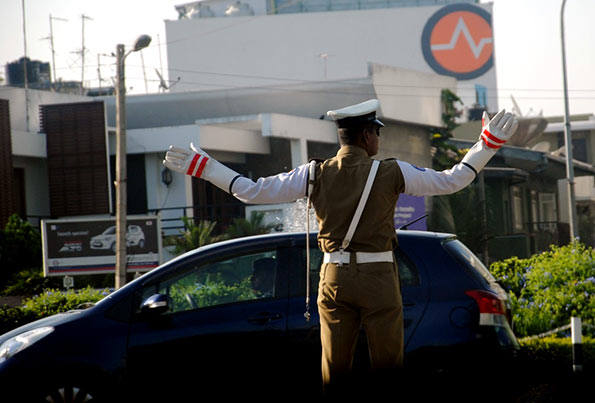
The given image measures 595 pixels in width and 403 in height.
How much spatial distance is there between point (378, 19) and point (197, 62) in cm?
1208

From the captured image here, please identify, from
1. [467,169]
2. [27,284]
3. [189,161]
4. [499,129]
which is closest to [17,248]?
[27,284]

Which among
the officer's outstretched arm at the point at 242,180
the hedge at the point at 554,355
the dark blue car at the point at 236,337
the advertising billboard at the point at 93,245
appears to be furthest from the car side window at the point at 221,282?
the advertising billboard at the point at 93,245

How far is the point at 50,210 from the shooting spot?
26.2 meters

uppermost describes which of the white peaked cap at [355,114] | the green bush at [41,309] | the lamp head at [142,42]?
the lamp head at [142,42]

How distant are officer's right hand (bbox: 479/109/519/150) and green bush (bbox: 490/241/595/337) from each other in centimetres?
493

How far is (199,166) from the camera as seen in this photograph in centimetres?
510

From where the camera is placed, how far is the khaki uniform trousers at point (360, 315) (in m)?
4.74

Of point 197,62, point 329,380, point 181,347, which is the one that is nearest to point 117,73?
point 181,347

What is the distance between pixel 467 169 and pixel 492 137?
8.1 inches

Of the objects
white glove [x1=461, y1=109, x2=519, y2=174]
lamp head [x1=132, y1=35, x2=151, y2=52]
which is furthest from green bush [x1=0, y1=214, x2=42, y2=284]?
white glove [x1=461, y1=109, x2=519, y2=174]

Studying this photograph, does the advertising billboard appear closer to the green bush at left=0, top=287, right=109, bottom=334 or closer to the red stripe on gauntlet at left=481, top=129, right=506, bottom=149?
the green bush at left=0, top=287, right=109, bottom=334

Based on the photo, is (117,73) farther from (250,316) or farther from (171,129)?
(250,316)

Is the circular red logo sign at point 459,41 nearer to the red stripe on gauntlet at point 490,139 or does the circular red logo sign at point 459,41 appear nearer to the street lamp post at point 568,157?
the street lamp post at point 568,157

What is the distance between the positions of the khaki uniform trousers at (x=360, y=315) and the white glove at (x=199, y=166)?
73 centimetres
